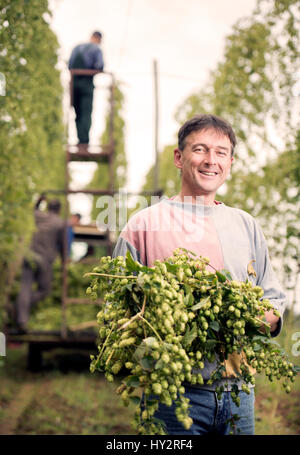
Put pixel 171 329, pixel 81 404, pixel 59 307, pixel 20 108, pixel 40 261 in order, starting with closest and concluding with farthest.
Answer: pixel 171 329 < pixel 20 108 < pixel 81 404 < pixel 40 261 < pixel 59 307

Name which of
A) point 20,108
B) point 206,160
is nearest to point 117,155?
point 20,108

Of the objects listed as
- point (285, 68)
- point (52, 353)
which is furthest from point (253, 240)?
point (52, 353)

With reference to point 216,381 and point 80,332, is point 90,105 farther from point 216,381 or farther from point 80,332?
point 216,381

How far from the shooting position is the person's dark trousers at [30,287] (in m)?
6.65

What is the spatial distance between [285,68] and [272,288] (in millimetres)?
3269

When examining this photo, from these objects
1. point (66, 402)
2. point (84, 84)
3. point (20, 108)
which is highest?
point (84, 84)

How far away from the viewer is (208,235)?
2055mm

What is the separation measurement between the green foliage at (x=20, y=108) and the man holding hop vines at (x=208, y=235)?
1.58 metres

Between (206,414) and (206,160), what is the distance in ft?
3.20

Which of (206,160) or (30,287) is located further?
(30,287)

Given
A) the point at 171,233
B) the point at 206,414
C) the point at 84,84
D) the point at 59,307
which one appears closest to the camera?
the point at 206,414

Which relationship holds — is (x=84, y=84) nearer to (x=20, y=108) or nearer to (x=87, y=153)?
(x=87, y=153)

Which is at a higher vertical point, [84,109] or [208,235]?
[84,109]

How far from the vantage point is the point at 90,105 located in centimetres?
639
